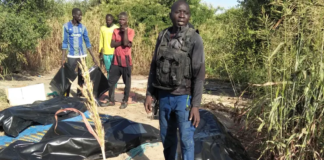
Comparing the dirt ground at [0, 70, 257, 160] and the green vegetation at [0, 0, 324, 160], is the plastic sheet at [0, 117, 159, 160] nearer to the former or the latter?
the dirt ground at [0, 70, 257, 160]

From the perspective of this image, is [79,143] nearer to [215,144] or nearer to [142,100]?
[215,144]

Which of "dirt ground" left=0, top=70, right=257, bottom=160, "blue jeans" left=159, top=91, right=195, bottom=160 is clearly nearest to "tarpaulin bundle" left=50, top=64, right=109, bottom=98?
"dirt ground" left=0, top=70, right=257, bottom=160

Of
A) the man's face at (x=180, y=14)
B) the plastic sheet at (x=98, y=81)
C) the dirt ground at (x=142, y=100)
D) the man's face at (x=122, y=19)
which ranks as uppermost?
the man's face at (x=122, y=19)

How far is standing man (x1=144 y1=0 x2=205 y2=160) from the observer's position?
117 inches

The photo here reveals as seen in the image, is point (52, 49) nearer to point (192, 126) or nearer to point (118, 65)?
point (118, 65)

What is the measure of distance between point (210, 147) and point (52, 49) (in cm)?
960

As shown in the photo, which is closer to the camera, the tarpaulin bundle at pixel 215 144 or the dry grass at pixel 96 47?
the tarpaulin bundle at pixel 215 144

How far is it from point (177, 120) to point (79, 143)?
53.1 inches

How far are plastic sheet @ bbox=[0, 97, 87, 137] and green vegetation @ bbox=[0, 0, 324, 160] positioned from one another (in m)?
2.79

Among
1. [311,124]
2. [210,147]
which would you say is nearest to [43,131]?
[210,147]

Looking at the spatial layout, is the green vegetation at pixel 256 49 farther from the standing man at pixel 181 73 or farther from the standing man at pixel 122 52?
the standing man at pixel 122 52

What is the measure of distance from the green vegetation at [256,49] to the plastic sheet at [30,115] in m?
2.79

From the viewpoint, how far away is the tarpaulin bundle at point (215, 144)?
3486 millimetres

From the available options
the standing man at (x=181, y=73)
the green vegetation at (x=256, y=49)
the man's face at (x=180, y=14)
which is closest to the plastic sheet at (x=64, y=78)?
the green vegetation at (x=256, y=49)
